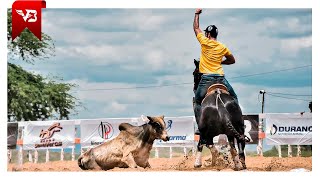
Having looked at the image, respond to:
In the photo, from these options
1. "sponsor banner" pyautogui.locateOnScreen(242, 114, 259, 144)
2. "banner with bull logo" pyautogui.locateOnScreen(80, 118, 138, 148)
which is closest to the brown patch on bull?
"banner with bull logo" pyautogui.locateOnScreen(80, 118, 138, 148)

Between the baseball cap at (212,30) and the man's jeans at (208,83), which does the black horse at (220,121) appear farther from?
the baseball cap at (212,30)

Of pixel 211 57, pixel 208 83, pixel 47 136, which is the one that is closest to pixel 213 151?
pixel 208 83

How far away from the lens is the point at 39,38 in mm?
19203

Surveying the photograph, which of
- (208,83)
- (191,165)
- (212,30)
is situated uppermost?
(212,30)

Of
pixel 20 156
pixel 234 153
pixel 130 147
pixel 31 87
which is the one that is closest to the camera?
pixel 234 153

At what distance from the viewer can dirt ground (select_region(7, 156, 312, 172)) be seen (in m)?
19.1

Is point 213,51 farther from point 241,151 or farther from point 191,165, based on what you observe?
point 191,165

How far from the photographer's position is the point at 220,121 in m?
18.8

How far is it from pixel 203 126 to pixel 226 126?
506mm

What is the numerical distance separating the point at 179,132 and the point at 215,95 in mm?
1367

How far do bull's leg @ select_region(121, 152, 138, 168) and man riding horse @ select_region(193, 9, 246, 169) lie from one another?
1.54 m

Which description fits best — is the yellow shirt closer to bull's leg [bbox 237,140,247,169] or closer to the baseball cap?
the baseball cap
